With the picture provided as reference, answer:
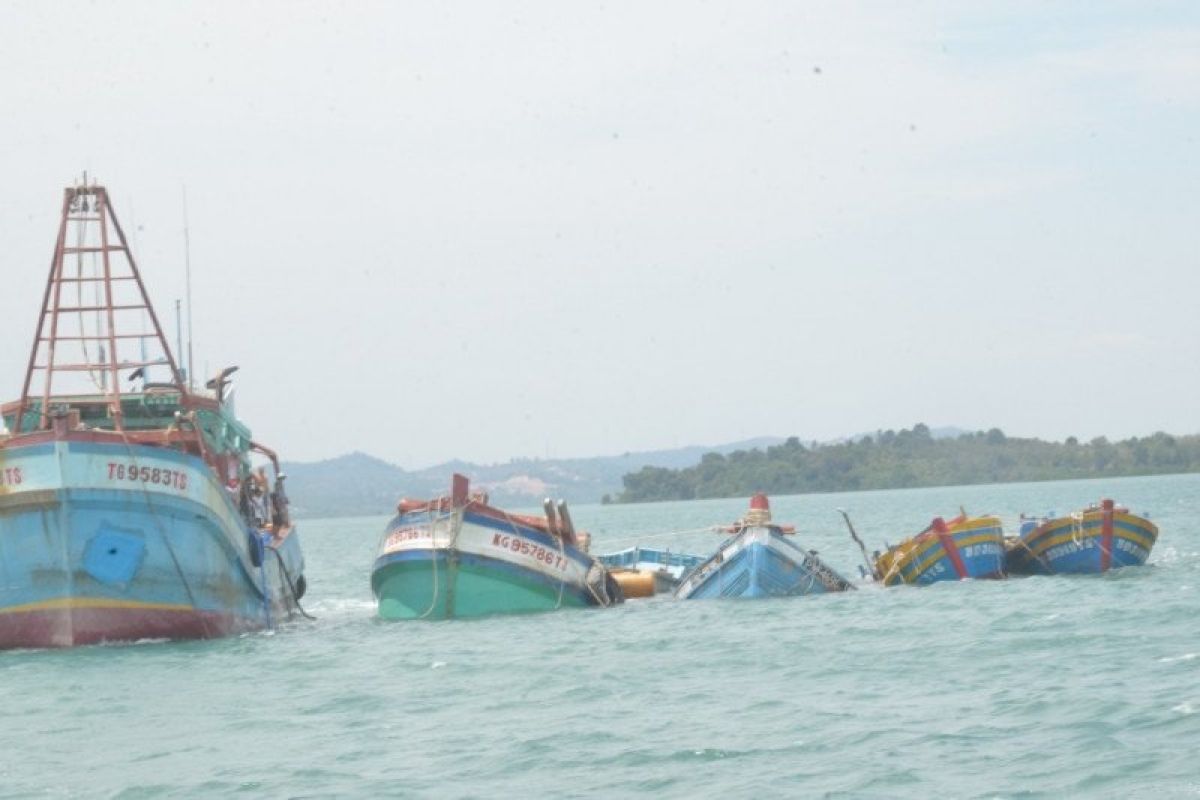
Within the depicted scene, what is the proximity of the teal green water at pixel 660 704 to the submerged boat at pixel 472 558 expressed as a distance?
31.9 inches

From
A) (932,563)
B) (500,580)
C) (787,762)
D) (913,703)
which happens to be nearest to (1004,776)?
(787,762)

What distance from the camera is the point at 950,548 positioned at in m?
40.3

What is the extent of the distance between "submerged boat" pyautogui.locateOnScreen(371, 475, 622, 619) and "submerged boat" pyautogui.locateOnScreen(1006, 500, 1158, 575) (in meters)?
10.0

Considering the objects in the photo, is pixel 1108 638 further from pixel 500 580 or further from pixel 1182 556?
pixel 1182 556

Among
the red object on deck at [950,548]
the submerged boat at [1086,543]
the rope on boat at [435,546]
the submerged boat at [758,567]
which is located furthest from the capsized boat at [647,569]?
the submerged boat at [1086,543]

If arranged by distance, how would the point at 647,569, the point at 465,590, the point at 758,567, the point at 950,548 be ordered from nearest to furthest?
the point at 465,590
the point at 758,567
the point at 950,548
the point at 647,569

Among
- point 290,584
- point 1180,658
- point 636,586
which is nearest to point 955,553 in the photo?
point 636,586

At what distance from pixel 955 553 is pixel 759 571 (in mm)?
4667

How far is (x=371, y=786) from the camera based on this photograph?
19516mm

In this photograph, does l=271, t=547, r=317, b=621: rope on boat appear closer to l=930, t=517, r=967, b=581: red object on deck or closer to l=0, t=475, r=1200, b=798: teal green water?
l=0, t=475, r=1200, b=798: teal green water

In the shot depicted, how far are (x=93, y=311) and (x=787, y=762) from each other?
18.5 m

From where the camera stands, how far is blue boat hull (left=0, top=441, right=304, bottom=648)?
3059 centimetres

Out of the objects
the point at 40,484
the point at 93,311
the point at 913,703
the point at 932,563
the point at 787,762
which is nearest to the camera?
the point at 787,762

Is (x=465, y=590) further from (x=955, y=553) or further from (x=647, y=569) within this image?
(x=955, y=553)
